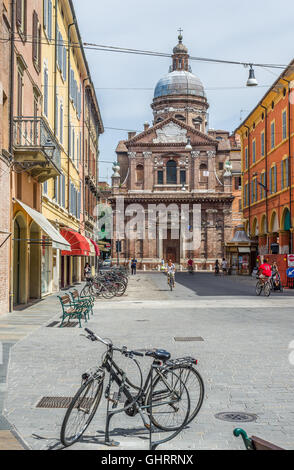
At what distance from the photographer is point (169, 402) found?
5652 mm

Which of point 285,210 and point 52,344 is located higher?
point 285,210

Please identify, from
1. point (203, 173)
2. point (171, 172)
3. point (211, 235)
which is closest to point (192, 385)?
point (211, 235)

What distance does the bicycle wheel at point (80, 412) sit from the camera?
509cm

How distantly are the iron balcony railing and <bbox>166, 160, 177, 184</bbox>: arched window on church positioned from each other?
186 ft

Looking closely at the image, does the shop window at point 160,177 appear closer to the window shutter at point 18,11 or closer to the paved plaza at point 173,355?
the paved plaza at point 173,355

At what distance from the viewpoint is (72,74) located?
31906 mm

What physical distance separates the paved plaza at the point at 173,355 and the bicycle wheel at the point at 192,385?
0.13 metres

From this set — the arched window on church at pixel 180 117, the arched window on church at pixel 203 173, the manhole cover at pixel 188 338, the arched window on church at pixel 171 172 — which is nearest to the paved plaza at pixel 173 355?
the manhole cover at pixel 188 338

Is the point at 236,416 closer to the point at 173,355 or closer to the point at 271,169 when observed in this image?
the point at 173,355

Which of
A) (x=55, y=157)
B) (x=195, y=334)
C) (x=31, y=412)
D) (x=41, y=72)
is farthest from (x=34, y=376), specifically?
(x=41, y=72)

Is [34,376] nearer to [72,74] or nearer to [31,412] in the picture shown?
[31,412]

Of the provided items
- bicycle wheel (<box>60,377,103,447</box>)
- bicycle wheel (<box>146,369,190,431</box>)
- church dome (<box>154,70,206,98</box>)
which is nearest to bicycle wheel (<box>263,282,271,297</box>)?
bicycle wheel (<box>146,369,190,431</box>)

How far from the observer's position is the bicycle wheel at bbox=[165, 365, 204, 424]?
226 inches
